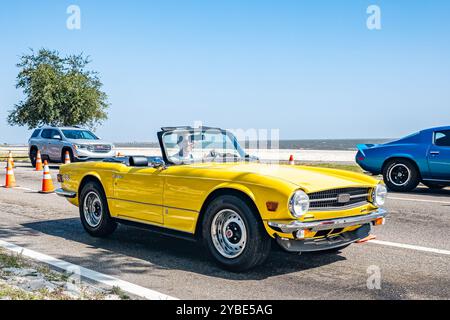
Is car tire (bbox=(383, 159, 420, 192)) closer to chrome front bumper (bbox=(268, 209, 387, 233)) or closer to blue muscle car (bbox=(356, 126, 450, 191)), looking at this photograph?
blue muscle car (bbox=(356, 126, 450, 191))

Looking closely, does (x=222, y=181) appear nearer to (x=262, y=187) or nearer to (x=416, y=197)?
(x=262, y=187)

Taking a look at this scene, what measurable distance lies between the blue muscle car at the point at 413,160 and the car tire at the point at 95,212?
8.09m

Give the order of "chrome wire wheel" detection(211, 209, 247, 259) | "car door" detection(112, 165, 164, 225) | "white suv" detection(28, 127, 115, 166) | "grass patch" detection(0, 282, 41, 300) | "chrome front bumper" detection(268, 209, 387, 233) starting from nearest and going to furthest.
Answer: "grass patch" detection(0, 282, 41, 300), "chrome front bumper" detection(268, 209, 387, 233), "chrome wire wheel" detection(211, 209, 247, 259), "car door" detection(112, 165, 164, 225), "white suv" detection(28, 127, 115, 166)

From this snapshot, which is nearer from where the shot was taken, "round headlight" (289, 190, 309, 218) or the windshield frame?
"round headlight" (289, 190, 309, 218)

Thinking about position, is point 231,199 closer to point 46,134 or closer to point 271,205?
point 271,205

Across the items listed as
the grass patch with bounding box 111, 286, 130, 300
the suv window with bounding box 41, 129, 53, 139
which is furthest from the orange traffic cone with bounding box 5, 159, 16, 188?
Answer: the grass patch with bounding box 111, 286, 130, 300

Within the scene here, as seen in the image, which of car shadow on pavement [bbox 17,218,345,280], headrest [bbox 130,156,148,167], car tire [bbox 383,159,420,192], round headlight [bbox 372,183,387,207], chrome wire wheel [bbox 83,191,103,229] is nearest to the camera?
car shadow on pavement [bbox 17,218,345,280]

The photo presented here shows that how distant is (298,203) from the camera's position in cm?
486

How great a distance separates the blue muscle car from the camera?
11980 millimetres

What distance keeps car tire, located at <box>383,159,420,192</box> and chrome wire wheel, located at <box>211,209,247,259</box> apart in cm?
837

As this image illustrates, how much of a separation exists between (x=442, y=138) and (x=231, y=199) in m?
8.61

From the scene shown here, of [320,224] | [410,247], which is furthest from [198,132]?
[410,247]
